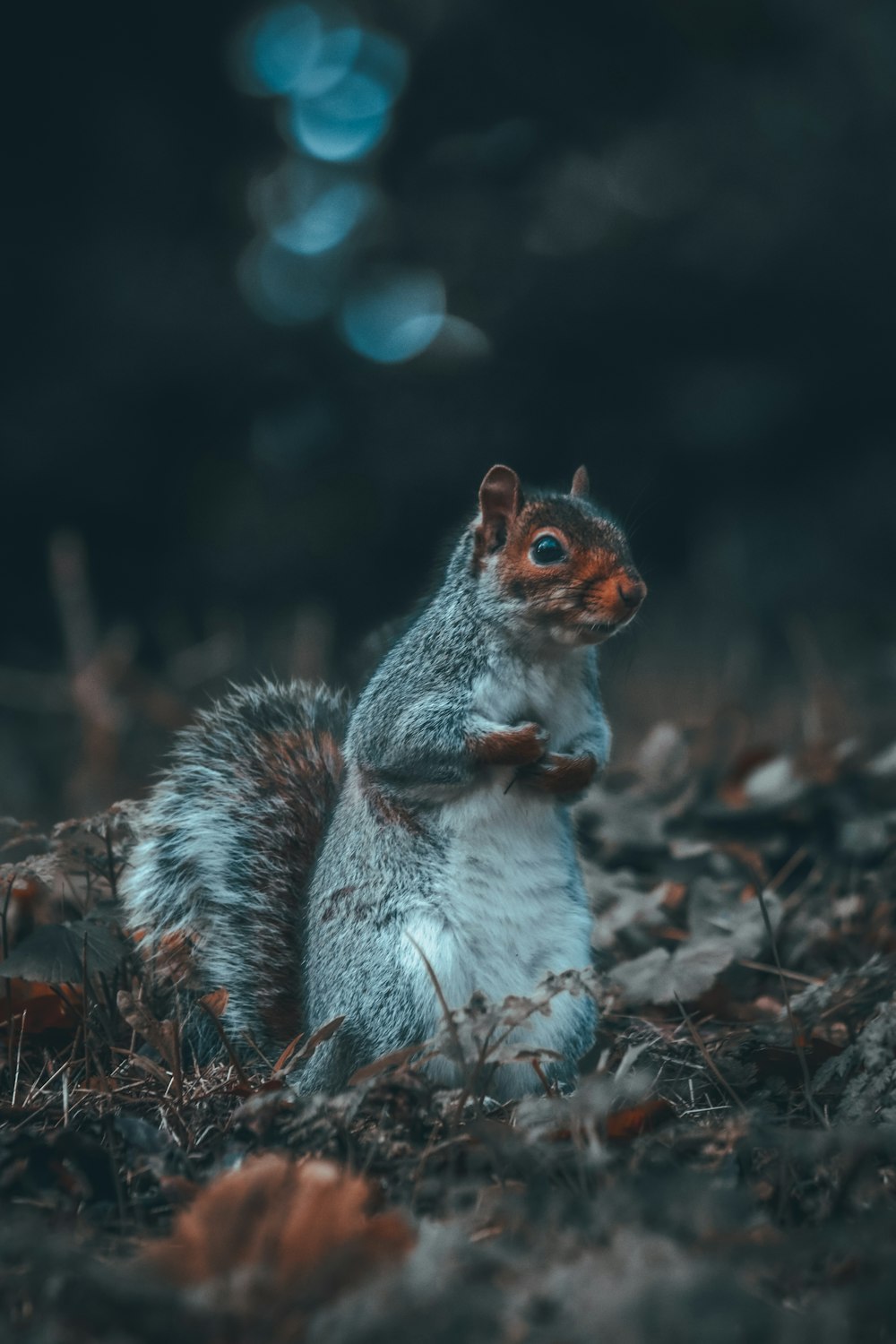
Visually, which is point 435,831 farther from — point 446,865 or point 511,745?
point 511,745

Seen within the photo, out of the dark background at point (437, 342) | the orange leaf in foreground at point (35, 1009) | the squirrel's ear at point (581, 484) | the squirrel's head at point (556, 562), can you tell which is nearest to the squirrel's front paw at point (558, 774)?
the squirrel's head at point (556, 562)

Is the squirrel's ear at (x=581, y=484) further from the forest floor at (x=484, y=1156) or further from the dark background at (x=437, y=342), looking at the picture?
the dark background at (x=437, y=342)

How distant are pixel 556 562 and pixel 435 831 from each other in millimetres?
392

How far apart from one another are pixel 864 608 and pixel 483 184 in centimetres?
248

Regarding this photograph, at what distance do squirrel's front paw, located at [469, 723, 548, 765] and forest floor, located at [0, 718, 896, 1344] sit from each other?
0.32 m

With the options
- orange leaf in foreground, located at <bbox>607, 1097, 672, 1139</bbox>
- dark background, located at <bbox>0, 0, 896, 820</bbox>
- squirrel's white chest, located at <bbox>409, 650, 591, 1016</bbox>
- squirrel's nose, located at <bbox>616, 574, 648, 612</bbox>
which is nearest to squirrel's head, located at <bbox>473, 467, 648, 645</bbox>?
squirrel's nose, located at <bbox>616, 574, 648, 612</bbox>

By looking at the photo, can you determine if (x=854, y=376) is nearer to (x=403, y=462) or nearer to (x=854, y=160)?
(x=854, y=160)

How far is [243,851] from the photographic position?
1682 millimetres

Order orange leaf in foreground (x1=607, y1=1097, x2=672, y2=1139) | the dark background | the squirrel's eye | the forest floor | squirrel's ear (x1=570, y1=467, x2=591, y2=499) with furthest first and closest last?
the dark background < squirrel's ear (x1=570, y1=467, x2=591, y2=499) < the squirrel's eye < orange leaf in foreground (x1=607, y1=1097, x2=672, y2=1139) < the forest floor

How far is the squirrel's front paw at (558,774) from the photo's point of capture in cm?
151

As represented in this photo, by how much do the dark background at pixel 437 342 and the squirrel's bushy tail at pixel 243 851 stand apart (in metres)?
1.64

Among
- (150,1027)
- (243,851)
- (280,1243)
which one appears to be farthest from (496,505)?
(280,1243)

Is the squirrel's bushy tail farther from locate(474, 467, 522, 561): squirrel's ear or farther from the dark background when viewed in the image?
the dark background

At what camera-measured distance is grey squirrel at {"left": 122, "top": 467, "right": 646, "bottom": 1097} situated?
4.84 feet
